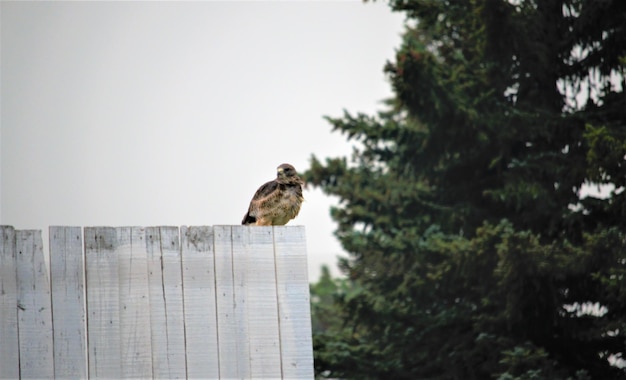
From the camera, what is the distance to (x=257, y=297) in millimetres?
5156

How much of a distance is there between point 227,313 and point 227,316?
14 millimetres

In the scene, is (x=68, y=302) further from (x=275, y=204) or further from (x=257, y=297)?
(x=275, y=204)

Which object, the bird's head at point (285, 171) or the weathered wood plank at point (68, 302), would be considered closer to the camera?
the weathered wood plank at point (68, 302)

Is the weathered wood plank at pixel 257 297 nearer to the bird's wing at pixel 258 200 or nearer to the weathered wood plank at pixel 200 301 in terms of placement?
the weathered wood plank at pixel 200 301

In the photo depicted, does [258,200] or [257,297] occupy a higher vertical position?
[258,200]

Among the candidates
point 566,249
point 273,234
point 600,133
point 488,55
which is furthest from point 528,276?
point 273,234

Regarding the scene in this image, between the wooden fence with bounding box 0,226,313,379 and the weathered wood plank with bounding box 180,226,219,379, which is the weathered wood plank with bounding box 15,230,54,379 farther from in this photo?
the weathered wood plank with bounding box 180,226,219,379

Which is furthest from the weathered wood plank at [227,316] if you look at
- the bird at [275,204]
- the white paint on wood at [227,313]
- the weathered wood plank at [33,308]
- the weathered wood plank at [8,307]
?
the bird at [275,204]

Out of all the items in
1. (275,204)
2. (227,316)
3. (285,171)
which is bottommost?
(227,316)

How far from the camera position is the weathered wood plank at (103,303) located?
4902 millimetres

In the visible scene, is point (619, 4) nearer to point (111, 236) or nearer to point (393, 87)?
point (393, 87)

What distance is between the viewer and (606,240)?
15484 mm

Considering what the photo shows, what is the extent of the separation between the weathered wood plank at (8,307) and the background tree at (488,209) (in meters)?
11.5

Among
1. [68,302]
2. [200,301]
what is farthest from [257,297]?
[68,302]
